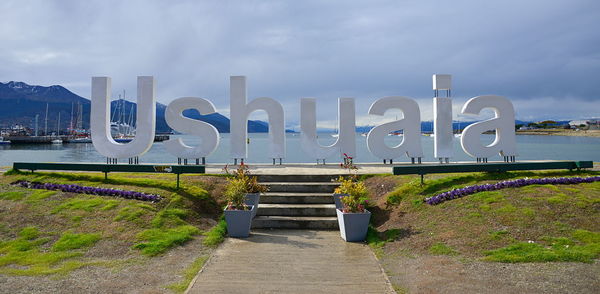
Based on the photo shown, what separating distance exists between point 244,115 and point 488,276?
42.0 feet

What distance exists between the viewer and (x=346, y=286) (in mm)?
6000

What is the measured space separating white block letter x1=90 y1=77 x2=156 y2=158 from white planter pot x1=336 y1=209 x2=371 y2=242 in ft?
35.7

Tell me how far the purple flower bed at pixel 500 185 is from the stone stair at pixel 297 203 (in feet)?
9.44

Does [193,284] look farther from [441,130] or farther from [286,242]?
[441,130]

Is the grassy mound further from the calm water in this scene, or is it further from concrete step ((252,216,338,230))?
the calm water

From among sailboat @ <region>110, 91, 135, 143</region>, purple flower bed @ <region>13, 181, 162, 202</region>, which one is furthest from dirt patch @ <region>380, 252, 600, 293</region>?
sailboat @ <region>110, 91, 135, 143</region>

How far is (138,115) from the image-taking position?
53.2ft

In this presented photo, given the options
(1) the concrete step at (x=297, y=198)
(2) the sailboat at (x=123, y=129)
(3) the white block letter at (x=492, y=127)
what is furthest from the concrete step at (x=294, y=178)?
(2) the sailboat at (x=123, y=129)

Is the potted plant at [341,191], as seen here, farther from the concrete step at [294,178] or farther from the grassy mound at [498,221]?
the concrete step at [294,178]

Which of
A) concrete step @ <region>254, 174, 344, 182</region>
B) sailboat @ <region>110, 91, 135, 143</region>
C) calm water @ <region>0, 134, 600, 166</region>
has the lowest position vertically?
concrete step @ <region>254, 174, 344, 182</region>

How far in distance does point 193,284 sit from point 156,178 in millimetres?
7736

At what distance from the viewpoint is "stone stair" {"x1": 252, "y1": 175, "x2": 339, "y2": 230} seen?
9852 millimetres

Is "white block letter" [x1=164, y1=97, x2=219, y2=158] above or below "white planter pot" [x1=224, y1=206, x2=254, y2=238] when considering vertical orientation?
above

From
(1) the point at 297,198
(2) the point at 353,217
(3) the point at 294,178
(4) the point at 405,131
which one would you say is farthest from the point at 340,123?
(2) the point at 353,217
